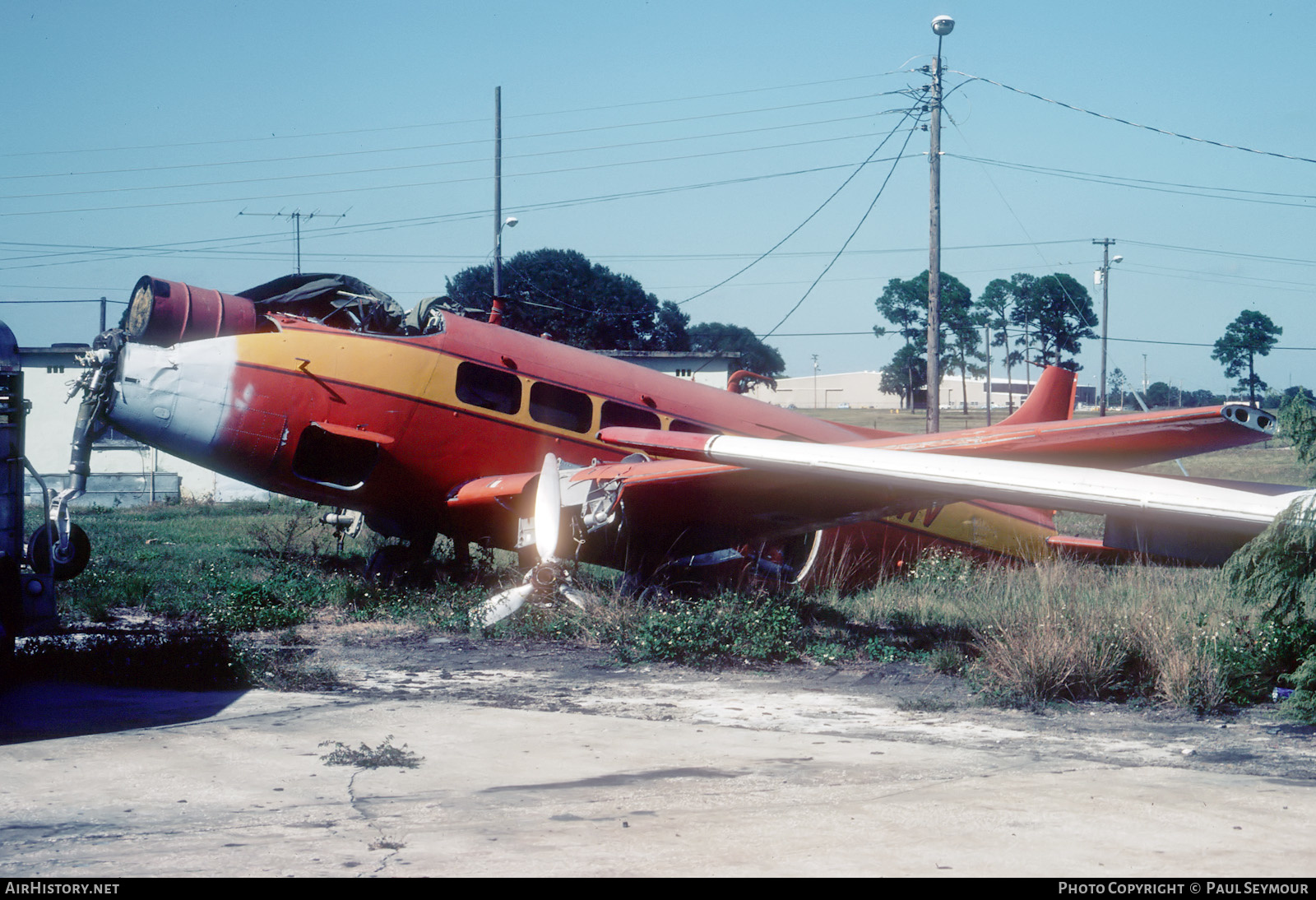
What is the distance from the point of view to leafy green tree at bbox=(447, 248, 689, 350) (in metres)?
67.7

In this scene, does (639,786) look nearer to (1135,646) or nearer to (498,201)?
(1135,646)

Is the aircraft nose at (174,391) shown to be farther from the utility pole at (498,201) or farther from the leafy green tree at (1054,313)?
the leafy green tree at (1054,313)

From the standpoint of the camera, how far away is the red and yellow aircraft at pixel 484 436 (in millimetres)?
8711

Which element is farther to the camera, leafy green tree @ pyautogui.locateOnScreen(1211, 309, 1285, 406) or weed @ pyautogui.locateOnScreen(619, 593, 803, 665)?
leafy green tree @ pyautogui.locateOnScreen(1211, 309, 1285, 406)

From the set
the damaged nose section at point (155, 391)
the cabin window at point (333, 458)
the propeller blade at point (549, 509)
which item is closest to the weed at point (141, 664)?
the damaged nose section at point (155, 391)

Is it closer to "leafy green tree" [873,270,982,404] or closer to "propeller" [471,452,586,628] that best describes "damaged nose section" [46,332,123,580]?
"propeller" [471,452,586,628]

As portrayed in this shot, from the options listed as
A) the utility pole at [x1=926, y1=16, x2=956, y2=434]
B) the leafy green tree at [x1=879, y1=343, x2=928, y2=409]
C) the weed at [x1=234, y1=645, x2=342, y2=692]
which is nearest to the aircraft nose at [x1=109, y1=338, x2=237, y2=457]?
the weed at [x1=234, y1=645, x2=342, y2=692]

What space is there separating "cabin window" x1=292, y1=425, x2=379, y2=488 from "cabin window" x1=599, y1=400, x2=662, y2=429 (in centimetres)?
254

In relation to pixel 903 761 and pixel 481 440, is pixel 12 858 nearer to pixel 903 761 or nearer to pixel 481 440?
pixel 903 761

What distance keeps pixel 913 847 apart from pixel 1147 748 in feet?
9.33

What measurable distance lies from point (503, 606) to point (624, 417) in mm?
2717

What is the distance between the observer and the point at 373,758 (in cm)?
592

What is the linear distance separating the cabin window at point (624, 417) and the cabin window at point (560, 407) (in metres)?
0.16

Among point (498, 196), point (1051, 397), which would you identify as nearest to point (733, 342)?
point (498, 196)
